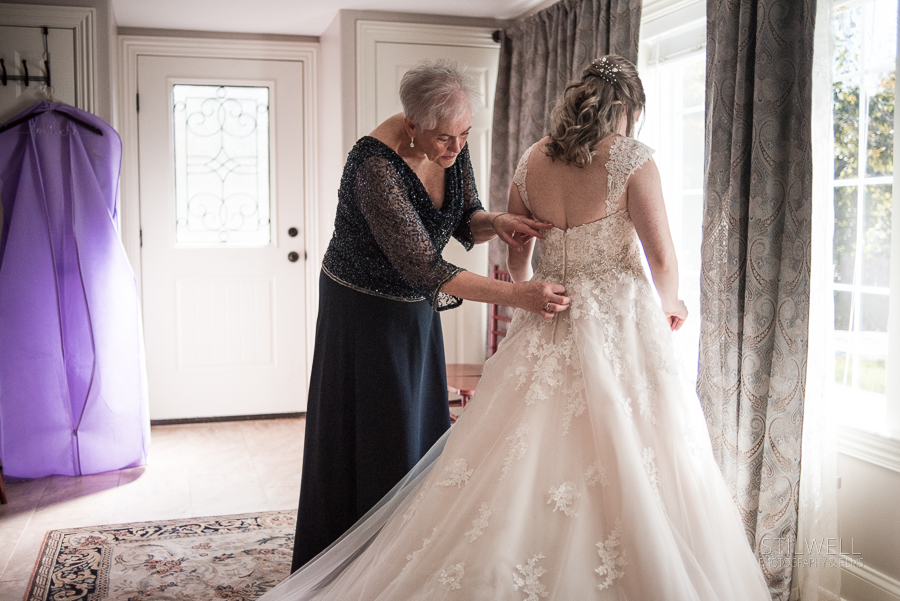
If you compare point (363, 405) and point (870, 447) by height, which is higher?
point (363, 405)

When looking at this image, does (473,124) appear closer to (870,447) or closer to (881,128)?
(881,128)

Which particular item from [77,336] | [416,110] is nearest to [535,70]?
[416,110]

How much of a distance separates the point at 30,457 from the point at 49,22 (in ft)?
7.29

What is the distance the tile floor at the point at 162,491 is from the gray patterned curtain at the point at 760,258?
6.50 ft

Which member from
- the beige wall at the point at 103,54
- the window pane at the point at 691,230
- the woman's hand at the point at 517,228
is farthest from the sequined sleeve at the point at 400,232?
the beige wall at the point at 103,54

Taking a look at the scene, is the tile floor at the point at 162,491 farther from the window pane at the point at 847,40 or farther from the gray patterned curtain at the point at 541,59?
the window pane at the point at 847,40

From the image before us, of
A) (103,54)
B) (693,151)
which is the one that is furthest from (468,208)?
(103,54)

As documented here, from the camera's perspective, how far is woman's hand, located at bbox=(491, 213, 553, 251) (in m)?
1.94

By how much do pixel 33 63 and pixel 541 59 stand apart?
2646mm

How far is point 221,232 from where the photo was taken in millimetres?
4957

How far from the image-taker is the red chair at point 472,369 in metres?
3.74

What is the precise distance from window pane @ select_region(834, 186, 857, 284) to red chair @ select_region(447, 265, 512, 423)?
5.18ft

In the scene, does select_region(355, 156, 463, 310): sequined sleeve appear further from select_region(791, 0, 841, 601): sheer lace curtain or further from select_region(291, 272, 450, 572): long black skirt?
select_region(791, 0, 841, 601): sheer lace curtain

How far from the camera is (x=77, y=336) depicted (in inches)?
149
